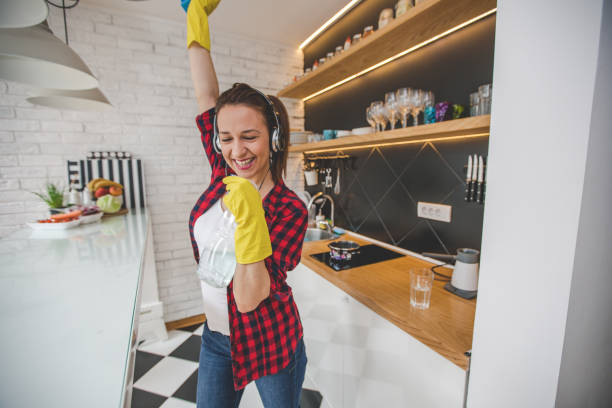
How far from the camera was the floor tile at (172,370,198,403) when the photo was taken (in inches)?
65.2

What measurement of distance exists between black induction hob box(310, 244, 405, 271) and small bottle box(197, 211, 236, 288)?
856 mm

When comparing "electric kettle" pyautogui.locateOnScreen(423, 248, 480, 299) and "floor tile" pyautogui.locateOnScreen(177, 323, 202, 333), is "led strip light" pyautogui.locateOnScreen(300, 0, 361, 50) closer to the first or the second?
"electric kettle" pyautogui.locateOnScreen(423, 248, 480, 299)

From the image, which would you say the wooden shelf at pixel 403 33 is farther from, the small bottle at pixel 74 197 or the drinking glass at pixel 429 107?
the small bottle at pixel 74 197

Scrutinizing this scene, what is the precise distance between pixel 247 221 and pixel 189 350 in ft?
6.55

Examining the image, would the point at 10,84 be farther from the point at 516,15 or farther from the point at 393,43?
the point at 516,15

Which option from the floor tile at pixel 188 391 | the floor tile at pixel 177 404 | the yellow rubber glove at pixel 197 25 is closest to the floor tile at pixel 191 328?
the floor tile at pixel 188 391

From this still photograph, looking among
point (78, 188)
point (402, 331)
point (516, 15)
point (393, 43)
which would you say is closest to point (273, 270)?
point (402, 331)

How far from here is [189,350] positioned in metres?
2.12

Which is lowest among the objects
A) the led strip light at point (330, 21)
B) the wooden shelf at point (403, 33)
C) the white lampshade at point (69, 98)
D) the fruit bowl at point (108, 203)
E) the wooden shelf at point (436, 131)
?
the fruit bowl at point (108, 203)

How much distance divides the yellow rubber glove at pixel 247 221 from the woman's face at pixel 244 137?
0.71 feet

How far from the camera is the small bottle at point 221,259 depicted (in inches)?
29.1

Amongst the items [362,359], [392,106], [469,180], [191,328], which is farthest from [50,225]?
[469,180]

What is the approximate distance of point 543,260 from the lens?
588 mm

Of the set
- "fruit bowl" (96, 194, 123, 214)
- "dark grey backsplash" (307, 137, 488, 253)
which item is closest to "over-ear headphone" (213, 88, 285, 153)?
"dark grey backsplash" (307, 137, 488, 253)
